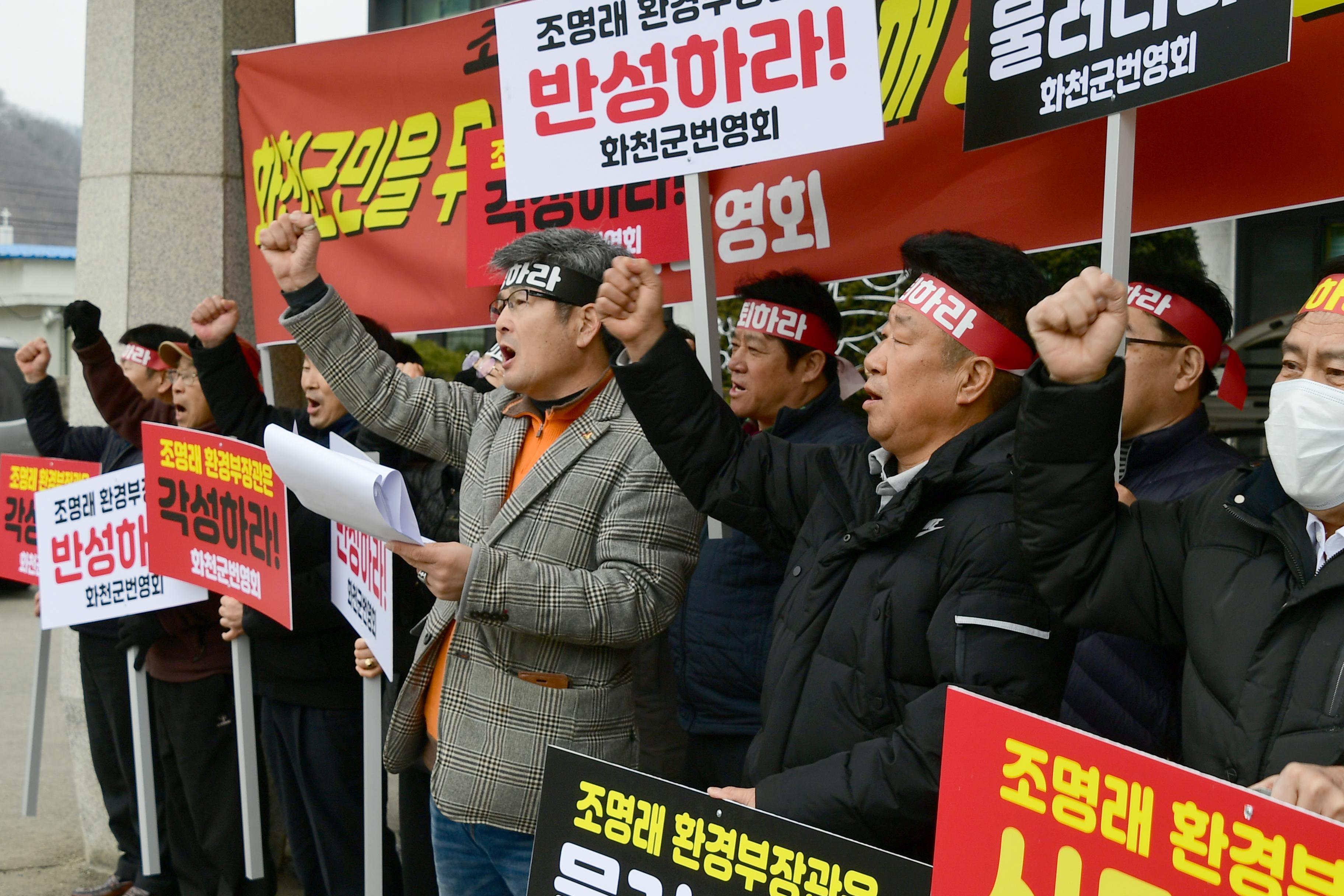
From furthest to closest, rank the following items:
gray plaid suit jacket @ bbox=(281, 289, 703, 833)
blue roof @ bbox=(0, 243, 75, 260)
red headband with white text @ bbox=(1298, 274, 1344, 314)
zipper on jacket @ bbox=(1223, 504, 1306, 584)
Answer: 1. blue roof @ bbox=(0, 243, 75, 260)
2. gray plaid suit jacket @ bbox=(281, 289, 703, 833)
3. red headband with white text @ bbox=(1298, 274, 1344, 314)
4. zipper on jacket @ bbox=(1223, 504, 1306, 584)

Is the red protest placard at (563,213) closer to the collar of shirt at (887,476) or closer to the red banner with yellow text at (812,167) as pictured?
the red banner with yellow text at (812,167)

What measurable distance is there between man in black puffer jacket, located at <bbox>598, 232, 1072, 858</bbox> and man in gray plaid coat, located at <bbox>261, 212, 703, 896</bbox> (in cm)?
35

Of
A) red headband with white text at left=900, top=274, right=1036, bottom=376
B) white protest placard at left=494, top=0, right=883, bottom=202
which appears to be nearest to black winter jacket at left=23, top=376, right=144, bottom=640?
white protest placard at left=494, top=0, right=883, bottom=202

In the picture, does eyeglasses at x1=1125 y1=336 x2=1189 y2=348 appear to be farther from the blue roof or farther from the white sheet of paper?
the blue roof

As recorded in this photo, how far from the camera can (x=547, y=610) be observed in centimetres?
276

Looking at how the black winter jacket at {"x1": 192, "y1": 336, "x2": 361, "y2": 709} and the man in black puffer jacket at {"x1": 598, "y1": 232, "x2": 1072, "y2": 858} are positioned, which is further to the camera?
the black winter jacket at {"x1": 192, "y1": 336, "x2": 361, "y2": 709}

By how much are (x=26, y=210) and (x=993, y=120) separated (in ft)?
125

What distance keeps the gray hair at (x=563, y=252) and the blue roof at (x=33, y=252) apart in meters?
24.8

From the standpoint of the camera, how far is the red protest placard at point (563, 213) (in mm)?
4328

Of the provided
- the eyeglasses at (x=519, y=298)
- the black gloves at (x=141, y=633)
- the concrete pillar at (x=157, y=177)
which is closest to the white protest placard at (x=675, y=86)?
the eyeglasses at (x=519, y=298)

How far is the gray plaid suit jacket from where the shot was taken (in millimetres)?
2799

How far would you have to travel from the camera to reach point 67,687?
5.73m

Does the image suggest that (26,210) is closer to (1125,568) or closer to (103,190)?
(103,190)

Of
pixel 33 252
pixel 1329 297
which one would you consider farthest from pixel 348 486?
pixel 33 252
